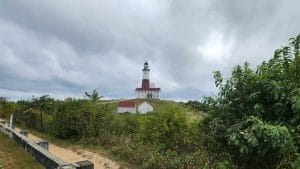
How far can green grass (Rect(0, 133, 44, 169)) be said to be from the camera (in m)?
11.6

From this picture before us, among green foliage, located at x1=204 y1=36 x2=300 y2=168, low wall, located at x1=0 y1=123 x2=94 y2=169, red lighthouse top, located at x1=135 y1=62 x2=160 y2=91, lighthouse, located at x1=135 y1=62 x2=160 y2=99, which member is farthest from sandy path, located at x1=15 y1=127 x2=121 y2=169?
red lighthouse top, located at x1=135 y1=62 x2=160 y2=91

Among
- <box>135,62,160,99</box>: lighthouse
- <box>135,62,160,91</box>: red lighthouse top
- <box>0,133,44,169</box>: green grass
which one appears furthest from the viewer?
<box>135,62,160,91</box>: red lighthouse top

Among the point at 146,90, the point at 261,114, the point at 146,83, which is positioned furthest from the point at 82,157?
the point at 146,90

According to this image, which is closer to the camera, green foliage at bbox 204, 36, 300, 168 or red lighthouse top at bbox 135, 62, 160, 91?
green foliage at bbox 204, 36, 300, 168

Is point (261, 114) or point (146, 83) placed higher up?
point (146, 83)

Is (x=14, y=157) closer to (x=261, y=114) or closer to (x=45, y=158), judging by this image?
(x=45, y=158)

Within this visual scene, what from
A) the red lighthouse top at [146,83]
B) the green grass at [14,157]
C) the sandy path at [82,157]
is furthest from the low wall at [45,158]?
the red lighthouse top at [146,83]

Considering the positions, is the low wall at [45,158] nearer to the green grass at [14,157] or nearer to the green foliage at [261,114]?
the green grass at [14,157]

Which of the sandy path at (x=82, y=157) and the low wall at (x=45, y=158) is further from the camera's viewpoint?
the sandy path at (x=82, y=157)

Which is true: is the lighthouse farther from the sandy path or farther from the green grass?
the green grass

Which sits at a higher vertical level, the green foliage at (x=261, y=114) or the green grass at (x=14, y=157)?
the green foliage at (x=261, y=114)

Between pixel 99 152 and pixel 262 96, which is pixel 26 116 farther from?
pixel 262 96

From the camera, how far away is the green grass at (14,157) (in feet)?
37.9

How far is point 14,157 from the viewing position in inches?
530
